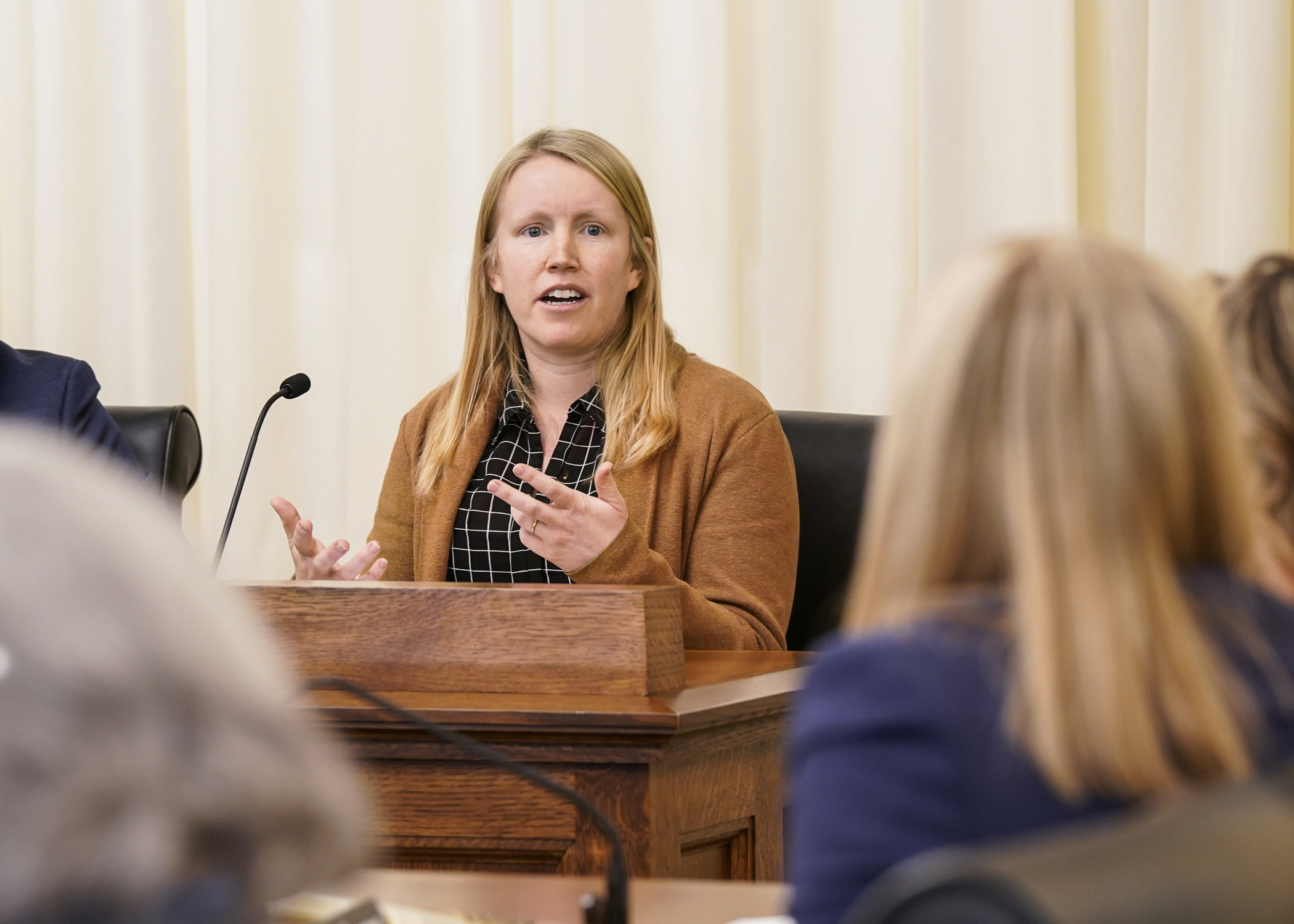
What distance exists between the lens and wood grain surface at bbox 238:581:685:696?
149 centimetres

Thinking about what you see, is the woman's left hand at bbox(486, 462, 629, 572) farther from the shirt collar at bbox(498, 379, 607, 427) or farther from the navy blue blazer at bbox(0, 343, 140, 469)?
the navy blue blazer at bbox(0, 343, 140, 469)

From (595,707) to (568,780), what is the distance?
0.25 ft

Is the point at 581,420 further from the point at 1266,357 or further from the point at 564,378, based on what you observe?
the point at 1266,357

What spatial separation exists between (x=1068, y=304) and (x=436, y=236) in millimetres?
2628

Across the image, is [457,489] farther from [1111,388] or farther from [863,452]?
[1111,388]

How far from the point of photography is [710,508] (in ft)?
7.63

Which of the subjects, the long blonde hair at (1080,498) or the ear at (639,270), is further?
the ear at (639,270)

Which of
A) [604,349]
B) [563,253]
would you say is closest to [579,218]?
[563,253]

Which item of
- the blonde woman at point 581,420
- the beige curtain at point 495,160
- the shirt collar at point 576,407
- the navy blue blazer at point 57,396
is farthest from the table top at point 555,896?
the beige curtain at point 495,160

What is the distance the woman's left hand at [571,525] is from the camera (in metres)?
1.92

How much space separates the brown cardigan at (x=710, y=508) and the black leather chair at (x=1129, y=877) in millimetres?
1601

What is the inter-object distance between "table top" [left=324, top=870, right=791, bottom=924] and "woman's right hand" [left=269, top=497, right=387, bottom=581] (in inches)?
37.8

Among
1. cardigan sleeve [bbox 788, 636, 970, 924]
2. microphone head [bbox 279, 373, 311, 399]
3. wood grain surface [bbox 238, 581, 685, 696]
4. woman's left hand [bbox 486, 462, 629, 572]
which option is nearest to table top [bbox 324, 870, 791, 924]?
cardigan sleeve [bbox 788, 636, 970, 924]

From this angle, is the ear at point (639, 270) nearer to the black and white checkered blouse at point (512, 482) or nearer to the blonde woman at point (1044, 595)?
the black and white checkered blouse at point (512, 482)
